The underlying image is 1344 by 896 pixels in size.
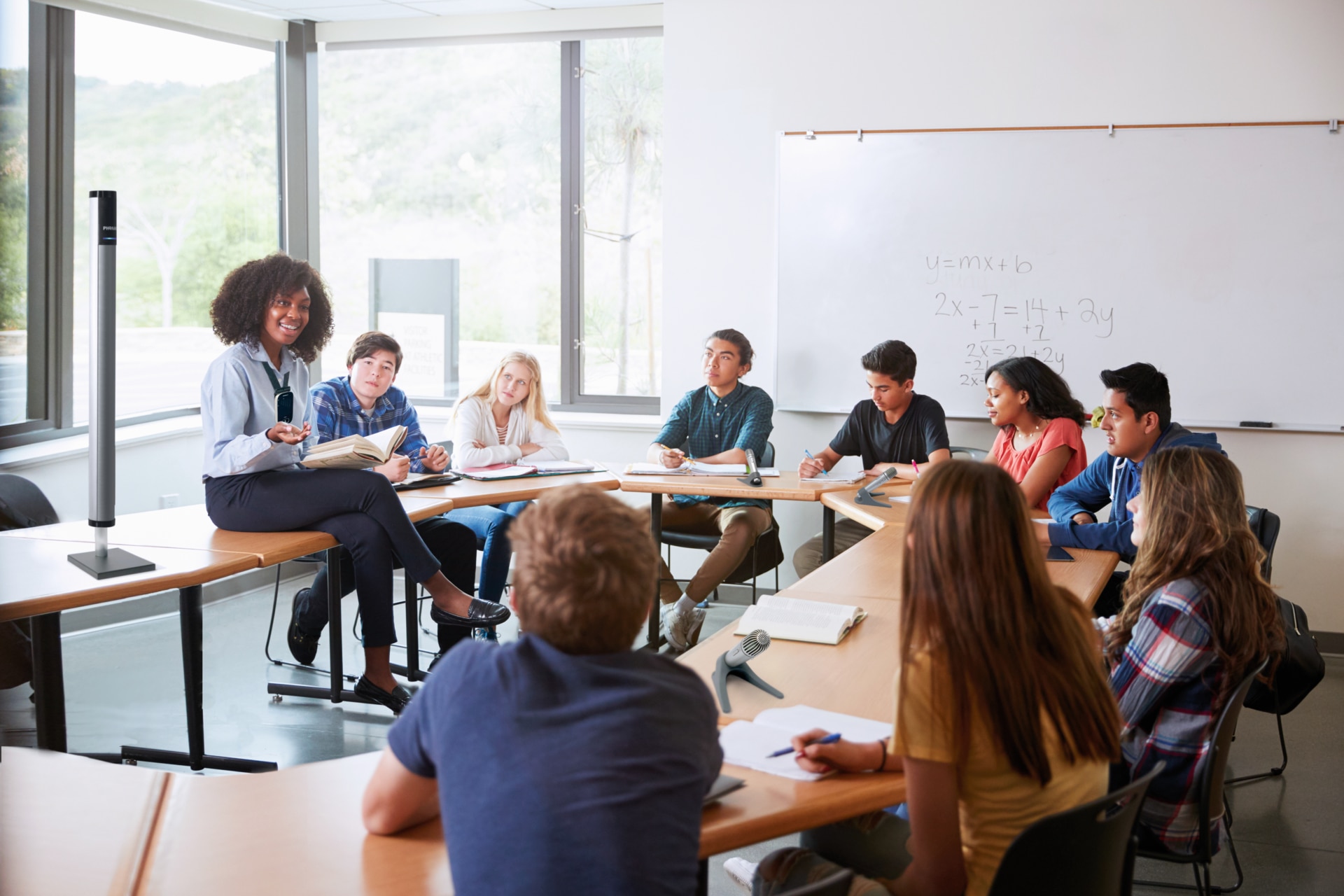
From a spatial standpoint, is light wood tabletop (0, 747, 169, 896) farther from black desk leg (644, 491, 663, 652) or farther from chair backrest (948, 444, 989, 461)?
chair backrest (948, 444, 989, 461)

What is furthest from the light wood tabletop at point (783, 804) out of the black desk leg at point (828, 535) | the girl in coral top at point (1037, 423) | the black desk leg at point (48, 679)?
the black desk leg at point (828, 535)

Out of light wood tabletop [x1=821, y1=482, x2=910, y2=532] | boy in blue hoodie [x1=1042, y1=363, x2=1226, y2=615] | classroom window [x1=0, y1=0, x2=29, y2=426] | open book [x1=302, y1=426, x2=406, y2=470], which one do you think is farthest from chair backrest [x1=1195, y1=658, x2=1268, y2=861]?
classroom window [x1=0, y1=0, x2=29, y2=426]

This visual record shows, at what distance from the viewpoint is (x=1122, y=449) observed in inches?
130

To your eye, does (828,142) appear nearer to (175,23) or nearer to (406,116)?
(406,116)

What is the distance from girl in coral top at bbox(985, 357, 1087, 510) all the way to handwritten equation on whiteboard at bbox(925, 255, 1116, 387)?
0.65 meters

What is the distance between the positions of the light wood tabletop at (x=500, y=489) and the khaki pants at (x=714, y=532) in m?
0.44

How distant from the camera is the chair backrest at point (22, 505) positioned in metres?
3.26

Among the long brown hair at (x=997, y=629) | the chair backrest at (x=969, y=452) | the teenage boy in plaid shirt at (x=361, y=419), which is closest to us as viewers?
the long brown hair at (x=997, y=629)

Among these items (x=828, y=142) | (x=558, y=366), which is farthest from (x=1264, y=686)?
(x=558, y=366)

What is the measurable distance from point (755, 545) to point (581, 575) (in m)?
3.23

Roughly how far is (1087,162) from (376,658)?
3.42 m

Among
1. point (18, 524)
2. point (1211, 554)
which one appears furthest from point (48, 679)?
point (1211, 554)

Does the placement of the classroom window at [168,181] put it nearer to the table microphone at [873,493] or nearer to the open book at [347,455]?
the open book at [347,455]

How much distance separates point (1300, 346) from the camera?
4.31m
